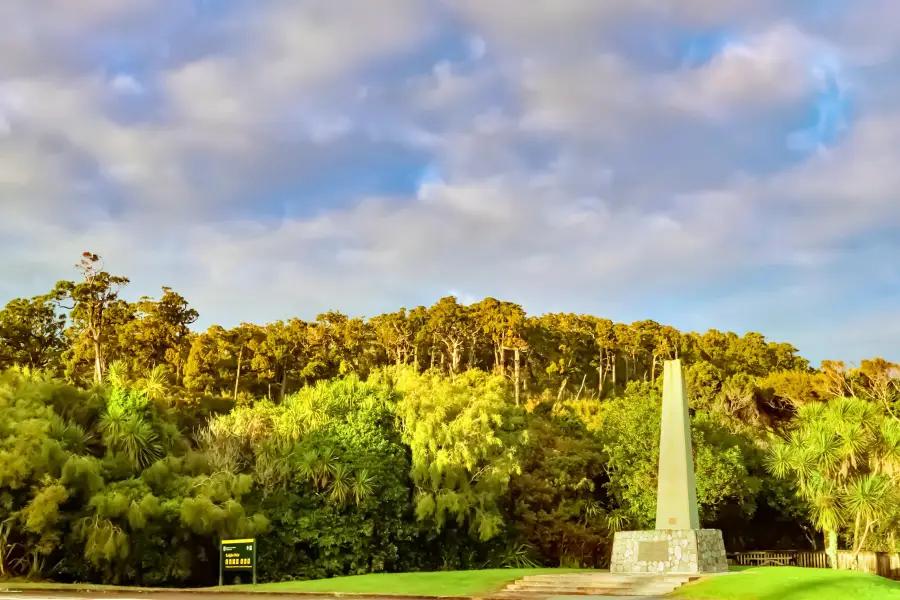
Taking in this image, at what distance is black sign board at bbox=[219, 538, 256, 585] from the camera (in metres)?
24.3

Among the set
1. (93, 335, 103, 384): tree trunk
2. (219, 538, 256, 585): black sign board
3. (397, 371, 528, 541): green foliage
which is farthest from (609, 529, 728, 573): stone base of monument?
(93, 335, 103, 384): tree trunk

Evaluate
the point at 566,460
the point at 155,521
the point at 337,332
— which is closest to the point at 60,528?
the point at 155,521

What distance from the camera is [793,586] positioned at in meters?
20.9

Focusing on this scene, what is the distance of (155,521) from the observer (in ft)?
94.9

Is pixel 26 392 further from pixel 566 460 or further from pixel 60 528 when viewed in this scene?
pixel 566 460

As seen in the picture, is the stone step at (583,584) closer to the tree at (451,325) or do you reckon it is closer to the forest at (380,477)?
the forest at (380,477)

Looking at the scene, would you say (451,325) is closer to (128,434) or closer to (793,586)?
(128,434)

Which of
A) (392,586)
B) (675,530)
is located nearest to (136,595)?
(392,586)

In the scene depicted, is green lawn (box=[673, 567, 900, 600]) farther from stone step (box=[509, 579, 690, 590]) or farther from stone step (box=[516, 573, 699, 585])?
stone step (box=[516, 573, 699, 585])

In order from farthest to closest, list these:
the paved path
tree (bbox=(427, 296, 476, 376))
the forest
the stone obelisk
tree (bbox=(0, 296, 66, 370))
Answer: tree (bbox=(427, 296, 476, 376))
tree (bbox=(0, 296, 66, 370))
the forest
the stone obelisk
the paved path

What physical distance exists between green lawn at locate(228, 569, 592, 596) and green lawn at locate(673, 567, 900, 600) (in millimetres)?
5467

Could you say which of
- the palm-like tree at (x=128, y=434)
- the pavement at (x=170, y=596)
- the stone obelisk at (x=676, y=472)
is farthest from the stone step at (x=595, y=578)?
the palm-like tree at (x=128, y=434)

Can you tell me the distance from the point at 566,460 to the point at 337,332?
28.6 metres

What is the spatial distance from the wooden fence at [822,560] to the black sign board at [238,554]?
21.6 m
